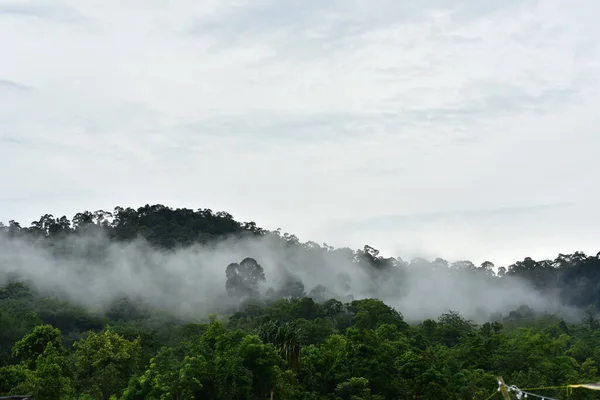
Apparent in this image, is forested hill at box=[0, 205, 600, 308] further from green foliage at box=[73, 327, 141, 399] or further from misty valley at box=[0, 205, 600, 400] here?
green foliage at box=[73, 327, 141, 399]

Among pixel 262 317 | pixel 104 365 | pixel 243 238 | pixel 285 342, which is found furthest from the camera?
pixel 243 238

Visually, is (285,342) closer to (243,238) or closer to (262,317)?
(262,317)

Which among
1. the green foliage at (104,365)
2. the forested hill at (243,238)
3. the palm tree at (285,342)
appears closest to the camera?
the green foliage at (104,365)

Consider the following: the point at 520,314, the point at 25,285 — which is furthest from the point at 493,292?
the point at 25,285

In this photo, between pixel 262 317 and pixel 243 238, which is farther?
pixel 243 238

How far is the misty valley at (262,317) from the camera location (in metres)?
48.0

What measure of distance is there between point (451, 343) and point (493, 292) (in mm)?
78657

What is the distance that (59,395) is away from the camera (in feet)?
143

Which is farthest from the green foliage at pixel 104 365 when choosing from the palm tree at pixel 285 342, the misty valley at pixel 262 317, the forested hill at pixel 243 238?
the forested hill at pixel 243 238

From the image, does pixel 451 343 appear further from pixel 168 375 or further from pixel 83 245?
pixel 83 245

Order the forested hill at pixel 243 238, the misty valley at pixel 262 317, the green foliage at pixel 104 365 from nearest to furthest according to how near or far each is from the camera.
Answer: the misty valley at pixel 262 317
the green foliage at pixel 104 365
the forested hill at pixel 243 238

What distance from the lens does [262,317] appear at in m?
83.6

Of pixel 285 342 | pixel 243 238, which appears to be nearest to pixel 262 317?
pixel 285 342

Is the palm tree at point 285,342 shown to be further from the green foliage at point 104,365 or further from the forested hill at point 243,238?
the forested hill at point 243,238
